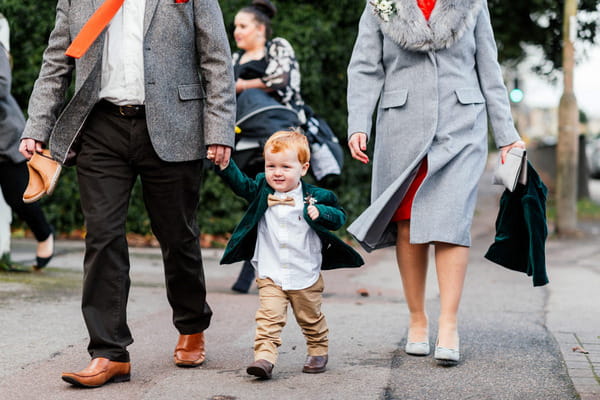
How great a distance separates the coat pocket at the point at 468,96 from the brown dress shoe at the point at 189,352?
1.72 meters

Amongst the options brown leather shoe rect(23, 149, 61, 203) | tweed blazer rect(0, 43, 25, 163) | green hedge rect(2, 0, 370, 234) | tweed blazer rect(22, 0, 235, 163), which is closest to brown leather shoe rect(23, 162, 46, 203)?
brown leather shoe rect(23, 149, 61, 203)

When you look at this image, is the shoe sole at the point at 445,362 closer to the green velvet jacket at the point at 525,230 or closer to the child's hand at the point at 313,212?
the green velvet jacket at the point at 525,230

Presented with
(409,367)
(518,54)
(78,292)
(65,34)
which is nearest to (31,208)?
(78,292)

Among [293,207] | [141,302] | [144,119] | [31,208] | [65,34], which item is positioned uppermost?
[65,34]

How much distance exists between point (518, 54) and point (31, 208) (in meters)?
13.3

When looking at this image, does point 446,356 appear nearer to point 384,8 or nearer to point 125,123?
point 384,8

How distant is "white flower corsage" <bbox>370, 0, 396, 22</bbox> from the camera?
4562 millimetres

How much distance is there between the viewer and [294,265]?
13.5ft

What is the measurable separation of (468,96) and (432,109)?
0.20 meters

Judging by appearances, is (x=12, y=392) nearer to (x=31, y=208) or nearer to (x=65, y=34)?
(x=65, y=34)

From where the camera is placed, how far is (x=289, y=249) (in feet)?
13.6

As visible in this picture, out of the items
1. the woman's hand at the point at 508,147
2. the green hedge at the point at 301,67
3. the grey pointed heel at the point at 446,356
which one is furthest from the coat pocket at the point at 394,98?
the green hedge at the point at 301,67

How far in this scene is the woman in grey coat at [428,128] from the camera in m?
4.45

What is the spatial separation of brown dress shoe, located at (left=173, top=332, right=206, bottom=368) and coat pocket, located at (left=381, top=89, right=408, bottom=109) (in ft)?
4.89
